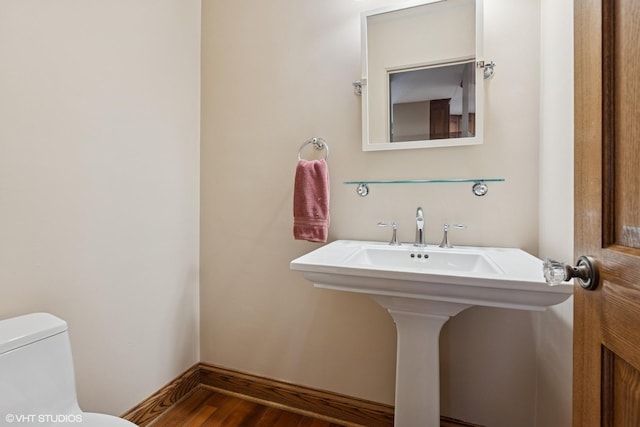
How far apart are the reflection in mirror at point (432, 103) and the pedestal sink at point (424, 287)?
502mm

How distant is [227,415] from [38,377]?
89 cm

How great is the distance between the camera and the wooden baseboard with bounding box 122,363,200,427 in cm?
138

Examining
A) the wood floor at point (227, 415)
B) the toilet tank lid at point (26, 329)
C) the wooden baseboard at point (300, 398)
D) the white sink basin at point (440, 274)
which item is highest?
the white sink basin at point (440, 274)

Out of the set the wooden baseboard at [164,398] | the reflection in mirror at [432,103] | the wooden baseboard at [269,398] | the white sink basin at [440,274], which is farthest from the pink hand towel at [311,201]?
the wooden baseboard at [164,398]

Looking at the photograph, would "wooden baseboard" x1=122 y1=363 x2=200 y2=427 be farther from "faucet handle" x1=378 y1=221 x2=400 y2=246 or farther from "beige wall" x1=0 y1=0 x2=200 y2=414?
"faucet handle" x1=378 y1=221 x2=400 y2=246

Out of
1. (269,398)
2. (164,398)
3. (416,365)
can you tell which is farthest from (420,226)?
(164,398)

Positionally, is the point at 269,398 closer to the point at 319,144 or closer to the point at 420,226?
the point at 420,226

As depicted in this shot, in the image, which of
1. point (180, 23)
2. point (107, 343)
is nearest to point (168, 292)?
point (107, 343)

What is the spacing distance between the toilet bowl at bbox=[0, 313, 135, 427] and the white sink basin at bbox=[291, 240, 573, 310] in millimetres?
758

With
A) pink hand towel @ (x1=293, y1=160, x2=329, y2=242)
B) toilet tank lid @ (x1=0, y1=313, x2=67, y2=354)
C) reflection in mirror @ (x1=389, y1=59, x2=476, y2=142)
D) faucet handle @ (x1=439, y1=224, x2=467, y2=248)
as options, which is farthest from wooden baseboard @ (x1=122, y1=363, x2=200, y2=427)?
reflection in mirror @ (x1=389, y1=59, x2=476, y2=142)

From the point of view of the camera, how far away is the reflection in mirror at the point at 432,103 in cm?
126

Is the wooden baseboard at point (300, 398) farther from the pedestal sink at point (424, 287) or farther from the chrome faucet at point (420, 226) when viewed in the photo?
the chrome faucet at point (420, 226)

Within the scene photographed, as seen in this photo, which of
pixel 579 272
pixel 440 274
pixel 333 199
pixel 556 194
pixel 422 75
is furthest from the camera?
pixel 333 199

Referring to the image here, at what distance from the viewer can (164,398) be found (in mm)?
1509
